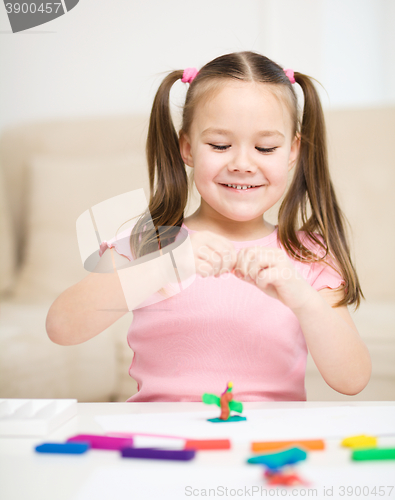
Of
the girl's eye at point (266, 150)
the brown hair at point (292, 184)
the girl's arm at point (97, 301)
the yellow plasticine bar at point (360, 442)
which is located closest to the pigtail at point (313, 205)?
the brown hair at point (292, 184)

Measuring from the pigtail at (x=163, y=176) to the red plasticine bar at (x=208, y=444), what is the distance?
1.08 ft

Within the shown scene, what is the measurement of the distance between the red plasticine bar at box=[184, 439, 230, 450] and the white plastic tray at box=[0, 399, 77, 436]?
9 cm

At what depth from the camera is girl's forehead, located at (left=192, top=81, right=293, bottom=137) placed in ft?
1.72

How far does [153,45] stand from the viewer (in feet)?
2.12

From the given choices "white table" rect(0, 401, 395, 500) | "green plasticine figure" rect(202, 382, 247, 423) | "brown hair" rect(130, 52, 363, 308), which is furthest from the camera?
"brown hair" rect(130, 52, 363, 308)

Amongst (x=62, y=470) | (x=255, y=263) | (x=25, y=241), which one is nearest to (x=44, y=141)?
(x=25, y=241)

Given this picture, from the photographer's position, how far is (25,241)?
0.61 meters

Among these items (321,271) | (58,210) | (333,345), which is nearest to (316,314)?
(333,345)

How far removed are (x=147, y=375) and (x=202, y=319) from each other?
0.09 meters

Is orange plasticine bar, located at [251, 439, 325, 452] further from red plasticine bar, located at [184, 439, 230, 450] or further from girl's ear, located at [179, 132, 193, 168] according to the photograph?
girl's ear, located at [179, 132, 193, 168]

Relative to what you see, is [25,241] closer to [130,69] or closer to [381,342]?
[130,69]

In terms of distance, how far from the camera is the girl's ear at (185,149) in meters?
0.60

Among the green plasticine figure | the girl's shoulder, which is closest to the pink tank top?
the girl's shoulder

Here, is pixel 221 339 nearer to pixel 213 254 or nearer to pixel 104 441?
pixel 213 254
